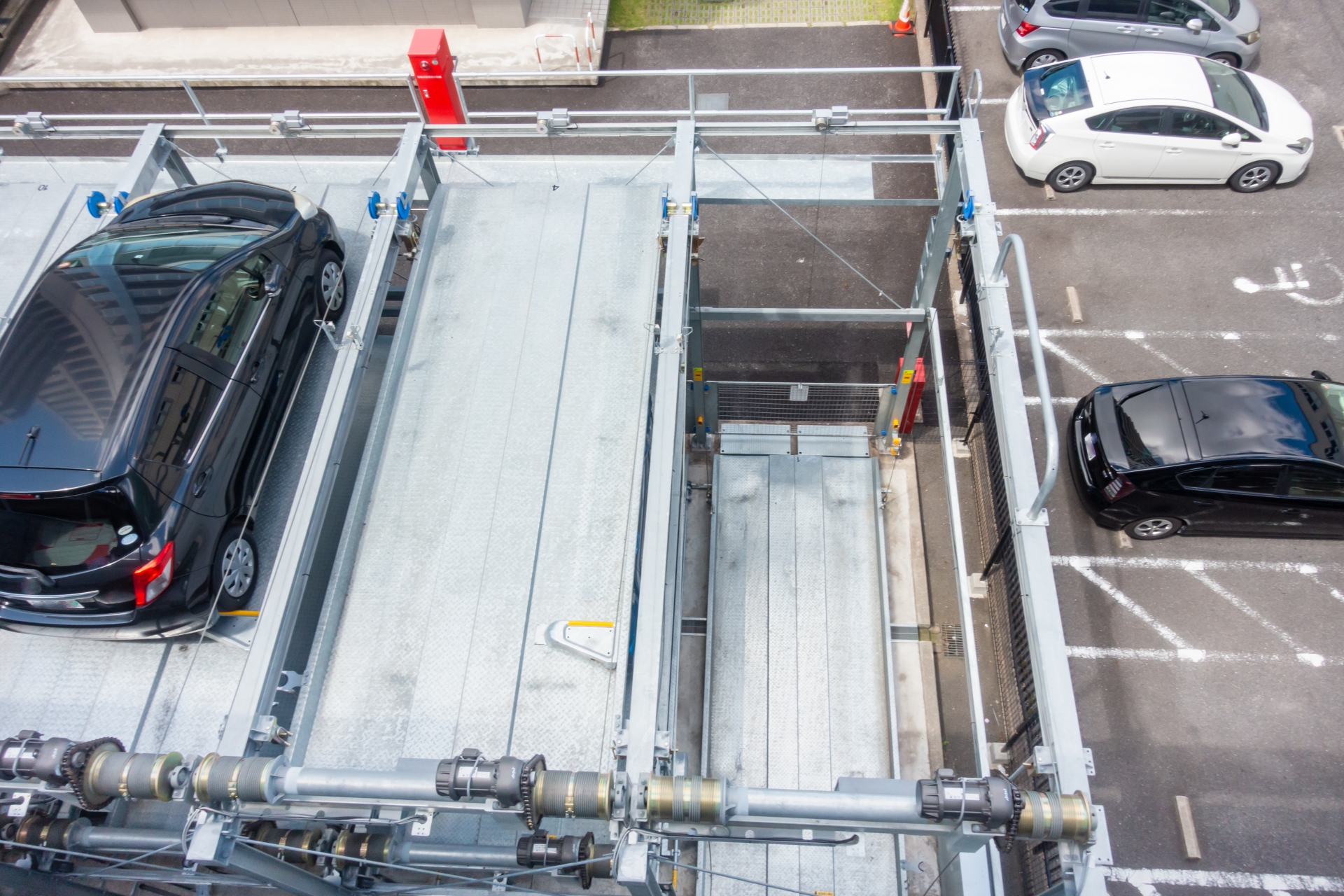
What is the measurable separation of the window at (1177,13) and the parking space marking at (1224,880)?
12.6m

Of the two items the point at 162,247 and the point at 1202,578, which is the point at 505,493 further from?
the point at 1202,578

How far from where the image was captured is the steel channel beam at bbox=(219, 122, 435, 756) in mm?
4520

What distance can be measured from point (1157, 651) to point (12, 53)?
21919 millimetres

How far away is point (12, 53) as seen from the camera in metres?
15.5

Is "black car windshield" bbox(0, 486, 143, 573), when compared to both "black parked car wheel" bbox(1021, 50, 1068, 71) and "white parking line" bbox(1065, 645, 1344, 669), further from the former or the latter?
"black parked car wheel" bbox(1021, 50, 1068, 71)

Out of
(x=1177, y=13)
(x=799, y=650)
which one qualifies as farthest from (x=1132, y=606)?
→ (x=1177, y=13)

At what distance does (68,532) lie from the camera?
5875 millimetres

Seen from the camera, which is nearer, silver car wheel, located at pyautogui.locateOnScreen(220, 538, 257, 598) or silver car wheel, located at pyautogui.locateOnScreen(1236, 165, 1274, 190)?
silver car wheel, located at pyautogui.locateOnScreen(220, 538, 257, 598)

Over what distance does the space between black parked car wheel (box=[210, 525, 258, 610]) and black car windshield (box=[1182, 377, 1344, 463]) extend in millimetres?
9555

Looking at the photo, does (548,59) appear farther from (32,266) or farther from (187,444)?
(187,444)

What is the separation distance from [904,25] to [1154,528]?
1056 cm

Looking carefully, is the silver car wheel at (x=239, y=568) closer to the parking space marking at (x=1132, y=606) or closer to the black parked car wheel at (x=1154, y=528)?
the parking space marking at (x=1132, y=606)

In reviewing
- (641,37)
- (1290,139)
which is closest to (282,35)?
(641,37)

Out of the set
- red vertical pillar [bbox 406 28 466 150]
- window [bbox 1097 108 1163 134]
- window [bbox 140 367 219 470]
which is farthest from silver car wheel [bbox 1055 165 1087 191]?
window [bbox 140 367 219 470]
